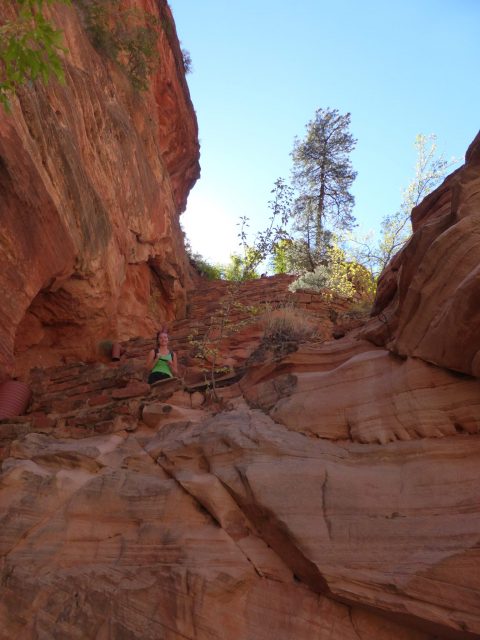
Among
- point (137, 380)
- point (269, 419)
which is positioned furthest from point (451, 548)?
point (137, 380)

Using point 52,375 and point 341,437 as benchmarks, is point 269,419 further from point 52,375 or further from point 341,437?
point 52,375

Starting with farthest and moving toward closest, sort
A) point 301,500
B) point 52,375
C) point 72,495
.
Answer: point 52,375, point 72,495, point 301,500

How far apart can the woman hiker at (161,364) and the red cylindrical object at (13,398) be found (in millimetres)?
1835

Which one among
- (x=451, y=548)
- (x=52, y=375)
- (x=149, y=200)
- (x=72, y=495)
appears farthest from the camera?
(x=149, y=200)

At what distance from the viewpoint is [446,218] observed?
13.1 feet

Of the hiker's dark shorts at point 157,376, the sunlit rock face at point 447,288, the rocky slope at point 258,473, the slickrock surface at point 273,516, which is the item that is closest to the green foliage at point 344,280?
the rocky slope at point 258,473

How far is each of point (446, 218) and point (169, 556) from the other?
3.41m

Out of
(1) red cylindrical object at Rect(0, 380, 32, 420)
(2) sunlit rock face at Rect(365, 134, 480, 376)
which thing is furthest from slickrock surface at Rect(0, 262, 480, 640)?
(1) red cylindrical object at Rect(0, 380, 32, 420)

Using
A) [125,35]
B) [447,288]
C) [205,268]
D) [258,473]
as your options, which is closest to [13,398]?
[258,473]

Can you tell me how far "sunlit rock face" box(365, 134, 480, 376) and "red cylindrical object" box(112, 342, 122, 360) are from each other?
4863 mm

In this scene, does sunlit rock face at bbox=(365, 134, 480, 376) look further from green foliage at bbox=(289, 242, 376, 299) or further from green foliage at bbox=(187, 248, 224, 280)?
green foliage at bbox=(187, 248, 224, 280)

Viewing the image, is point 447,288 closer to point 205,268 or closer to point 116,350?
point 116,350

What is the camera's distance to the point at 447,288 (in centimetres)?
373

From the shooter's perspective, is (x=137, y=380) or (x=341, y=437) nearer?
(x=341, y=437)
